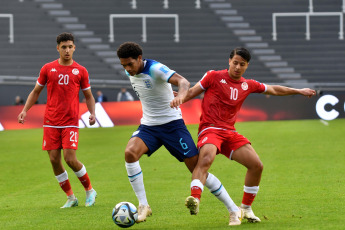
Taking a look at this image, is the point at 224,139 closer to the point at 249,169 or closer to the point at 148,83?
the point at 249,169

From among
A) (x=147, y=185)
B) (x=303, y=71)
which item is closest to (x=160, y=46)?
(x=303, y=71)

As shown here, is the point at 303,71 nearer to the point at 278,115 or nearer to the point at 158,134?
the point at 278,115

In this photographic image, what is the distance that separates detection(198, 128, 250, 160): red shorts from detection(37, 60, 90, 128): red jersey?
2.26 meters

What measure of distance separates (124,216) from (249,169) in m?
1.52

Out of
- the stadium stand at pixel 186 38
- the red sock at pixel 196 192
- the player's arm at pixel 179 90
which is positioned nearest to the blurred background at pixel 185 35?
the stadium stand at pixel 186 38

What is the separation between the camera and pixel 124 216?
7461 mm

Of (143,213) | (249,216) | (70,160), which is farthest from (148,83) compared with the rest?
(70,160)

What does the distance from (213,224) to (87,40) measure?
92.6 feet

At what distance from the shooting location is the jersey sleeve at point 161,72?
7.70 meters

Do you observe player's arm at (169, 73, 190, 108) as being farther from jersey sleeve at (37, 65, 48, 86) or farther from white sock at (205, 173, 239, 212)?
jersey sleeve at (37, 65, 48, 86)

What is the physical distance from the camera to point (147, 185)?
1214cm

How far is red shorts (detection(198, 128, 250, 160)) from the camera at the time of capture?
7.92 metres

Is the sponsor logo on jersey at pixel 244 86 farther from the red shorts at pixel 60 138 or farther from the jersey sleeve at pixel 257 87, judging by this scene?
the red shorts at pixel 60 138

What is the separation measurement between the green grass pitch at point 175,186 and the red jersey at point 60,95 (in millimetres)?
1171
